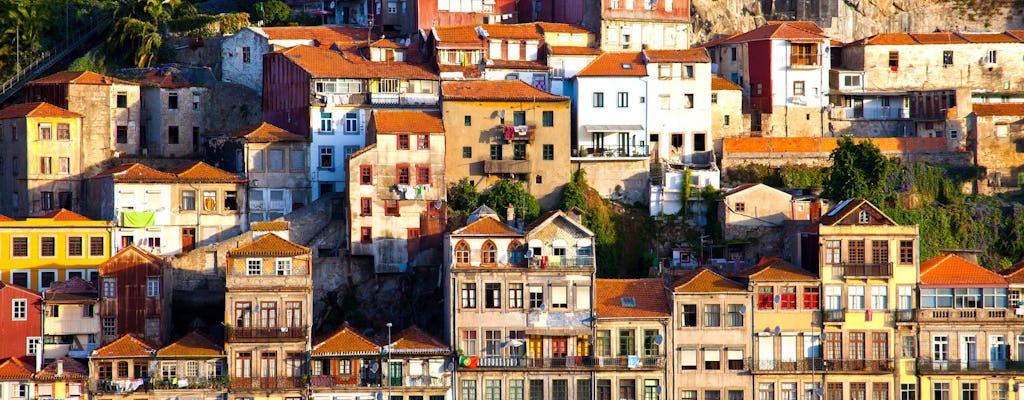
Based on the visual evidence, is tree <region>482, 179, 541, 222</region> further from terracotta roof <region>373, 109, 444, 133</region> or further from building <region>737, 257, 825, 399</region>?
building <region>737, 257, 825, 399</region>

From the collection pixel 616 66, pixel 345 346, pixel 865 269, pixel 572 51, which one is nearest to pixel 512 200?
pixel 616 66

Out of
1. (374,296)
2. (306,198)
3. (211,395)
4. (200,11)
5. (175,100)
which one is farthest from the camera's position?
(200,11)

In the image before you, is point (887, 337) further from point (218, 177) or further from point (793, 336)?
point (218, 177)

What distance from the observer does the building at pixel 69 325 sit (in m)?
85.7

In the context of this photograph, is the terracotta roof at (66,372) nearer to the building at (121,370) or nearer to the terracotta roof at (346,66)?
the building at (121,370)

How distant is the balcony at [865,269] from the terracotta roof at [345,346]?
21.4 m

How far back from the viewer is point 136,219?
93062 mm

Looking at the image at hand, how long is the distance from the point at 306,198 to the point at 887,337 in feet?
97.1

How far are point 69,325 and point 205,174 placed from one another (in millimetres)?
12159

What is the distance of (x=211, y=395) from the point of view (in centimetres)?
8406

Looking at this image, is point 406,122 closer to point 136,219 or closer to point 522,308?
point 522,308

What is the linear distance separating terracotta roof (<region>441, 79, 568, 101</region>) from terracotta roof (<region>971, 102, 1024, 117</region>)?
23.0m

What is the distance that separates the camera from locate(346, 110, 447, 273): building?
297 feet

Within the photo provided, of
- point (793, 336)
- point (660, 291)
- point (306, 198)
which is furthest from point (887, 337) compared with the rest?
point (306, 198)
